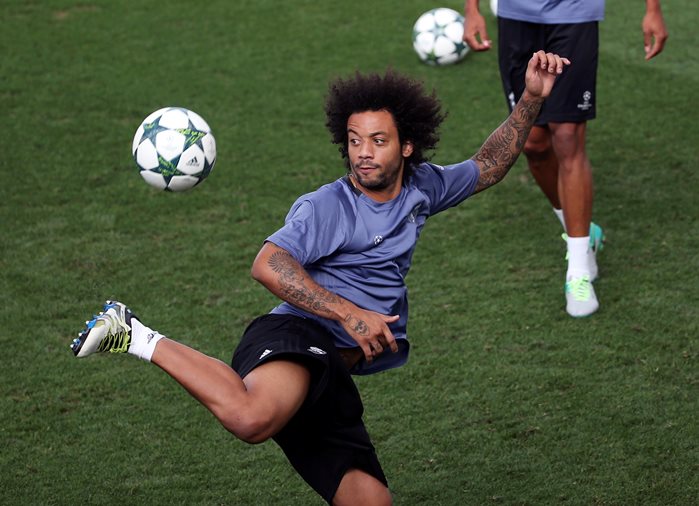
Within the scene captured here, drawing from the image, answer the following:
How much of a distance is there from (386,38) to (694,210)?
4142 millimetres

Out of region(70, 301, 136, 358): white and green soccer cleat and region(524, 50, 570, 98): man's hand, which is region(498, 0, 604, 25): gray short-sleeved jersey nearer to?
region(524, 50, 570, 98): man's hand

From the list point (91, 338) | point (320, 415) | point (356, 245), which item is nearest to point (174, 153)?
point (356, 245)

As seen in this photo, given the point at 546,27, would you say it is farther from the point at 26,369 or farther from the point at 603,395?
the point at 26,369

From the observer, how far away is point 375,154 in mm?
4164

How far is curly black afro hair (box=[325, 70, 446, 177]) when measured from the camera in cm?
428

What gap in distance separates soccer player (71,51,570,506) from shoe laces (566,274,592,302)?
70.2 inches

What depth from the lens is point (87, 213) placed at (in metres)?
7.59

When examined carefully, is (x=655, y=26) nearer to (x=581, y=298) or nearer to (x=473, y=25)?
(x=473, y=25)

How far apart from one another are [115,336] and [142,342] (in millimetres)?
93

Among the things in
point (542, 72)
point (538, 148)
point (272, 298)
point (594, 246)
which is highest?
point (542, 72)

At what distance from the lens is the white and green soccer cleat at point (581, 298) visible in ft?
19.9

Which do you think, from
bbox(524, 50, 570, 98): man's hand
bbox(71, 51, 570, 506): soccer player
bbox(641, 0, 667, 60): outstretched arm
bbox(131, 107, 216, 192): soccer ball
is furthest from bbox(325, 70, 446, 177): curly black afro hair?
bbox(641, 0, 667, 60): outstretched arm

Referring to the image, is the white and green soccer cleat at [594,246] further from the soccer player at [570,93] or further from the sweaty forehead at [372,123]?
the sweaty forehead at [372,123]

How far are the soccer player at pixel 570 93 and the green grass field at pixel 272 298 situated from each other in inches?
8.7
